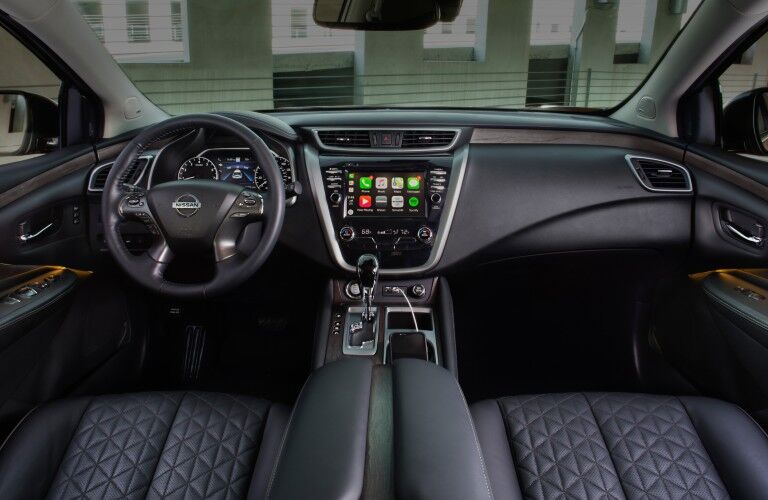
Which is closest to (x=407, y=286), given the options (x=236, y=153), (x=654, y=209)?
(x=236, y=153)

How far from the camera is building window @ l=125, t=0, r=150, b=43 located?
3.53 meters

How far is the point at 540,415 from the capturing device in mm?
1689

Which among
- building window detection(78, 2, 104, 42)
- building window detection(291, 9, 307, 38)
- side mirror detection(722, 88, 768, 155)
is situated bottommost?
side mirror detection(722, 88, 768, 155)

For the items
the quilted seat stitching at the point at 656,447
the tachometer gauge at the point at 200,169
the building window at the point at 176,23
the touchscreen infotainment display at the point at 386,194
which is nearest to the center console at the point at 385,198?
the touchscreen infotainment display at the point at 386,194

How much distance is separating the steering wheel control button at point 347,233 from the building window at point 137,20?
177 cm

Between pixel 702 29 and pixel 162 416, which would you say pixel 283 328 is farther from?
pixel 702 29

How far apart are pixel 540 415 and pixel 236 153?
4.37 feet

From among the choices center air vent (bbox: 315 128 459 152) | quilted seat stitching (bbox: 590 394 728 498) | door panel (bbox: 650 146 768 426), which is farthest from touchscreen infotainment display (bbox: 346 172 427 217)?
door panel (bbox: 650 146 768 426)

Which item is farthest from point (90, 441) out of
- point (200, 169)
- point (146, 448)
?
point (200, 169)

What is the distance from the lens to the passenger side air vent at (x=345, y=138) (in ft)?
7.51

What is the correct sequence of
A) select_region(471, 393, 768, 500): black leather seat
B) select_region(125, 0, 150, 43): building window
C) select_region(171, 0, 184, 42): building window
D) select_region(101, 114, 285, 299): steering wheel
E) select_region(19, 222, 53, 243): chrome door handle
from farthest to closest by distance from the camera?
select_region(171, 0, 184, 42): building window, select_region(125, 0, 150, 43): building window, select_region(19, 222, 53, 243): chrome door handle, select_region(101, 114, 285, 299): steering wheel, select_region(471, 393, 768, 500): black leather seat

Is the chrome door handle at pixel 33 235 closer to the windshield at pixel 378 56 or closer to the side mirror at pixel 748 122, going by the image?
the windshield at pixel 378 56

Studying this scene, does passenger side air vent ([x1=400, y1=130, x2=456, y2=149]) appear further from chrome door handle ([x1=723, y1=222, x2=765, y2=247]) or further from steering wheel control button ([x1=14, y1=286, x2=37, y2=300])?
steering wheel control button ([x1=14, y1=286, x2=37, y2=300])

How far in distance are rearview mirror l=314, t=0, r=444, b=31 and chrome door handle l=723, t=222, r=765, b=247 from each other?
134 cm
